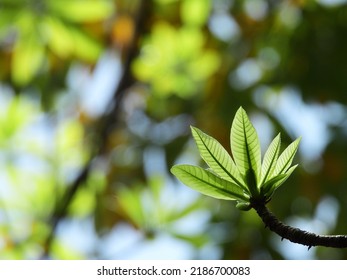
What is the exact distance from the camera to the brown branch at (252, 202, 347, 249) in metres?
0.33

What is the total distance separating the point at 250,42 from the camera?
1.36 metres

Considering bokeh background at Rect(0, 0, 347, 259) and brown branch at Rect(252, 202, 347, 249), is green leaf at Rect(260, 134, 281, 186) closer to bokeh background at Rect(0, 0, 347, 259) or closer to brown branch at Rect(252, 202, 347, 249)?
brown branch at Rect(252, 202, 347, 249)

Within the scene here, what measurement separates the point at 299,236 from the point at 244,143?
7 cm

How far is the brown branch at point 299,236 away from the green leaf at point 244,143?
0.03 meters

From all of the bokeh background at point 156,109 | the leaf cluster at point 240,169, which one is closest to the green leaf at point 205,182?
the leaf cluster at point 240,169

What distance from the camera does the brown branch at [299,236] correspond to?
1.07 feet

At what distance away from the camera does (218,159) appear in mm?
395

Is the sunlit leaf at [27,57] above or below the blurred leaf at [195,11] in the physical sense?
below

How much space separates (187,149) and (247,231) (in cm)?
22

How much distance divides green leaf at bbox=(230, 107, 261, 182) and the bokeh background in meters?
0.75

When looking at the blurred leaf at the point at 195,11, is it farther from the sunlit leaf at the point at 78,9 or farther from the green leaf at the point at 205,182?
the green leaf at the point at 205,182

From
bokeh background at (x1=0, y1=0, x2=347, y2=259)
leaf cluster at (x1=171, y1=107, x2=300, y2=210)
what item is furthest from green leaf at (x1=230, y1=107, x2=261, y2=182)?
bokeh background at (x1=0, y1=0, x2=347, y2=259)
